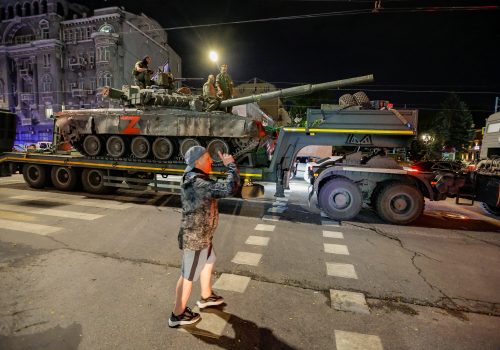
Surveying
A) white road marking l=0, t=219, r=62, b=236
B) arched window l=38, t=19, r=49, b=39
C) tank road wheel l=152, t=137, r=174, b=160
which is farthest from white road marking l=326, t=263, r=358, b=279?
arched window l=38, t=19, r=49, b=39

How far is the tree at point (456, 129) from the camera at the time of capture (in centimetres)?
5500

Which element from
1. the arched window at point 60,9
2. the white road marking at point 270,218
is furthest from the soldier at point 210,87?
the arched window at point 60,9

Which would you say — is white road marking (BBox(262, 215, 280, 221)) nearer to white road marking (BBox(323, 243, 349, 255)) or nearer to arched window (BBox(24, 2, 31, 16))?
white road marking (BBox(323, 243, 349, 255))

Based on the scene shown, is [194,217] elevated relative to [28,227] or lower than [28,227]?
elevated

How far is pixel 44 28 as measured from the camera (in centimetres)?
4656

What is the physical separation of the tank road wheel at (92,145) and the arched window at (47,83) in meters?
45.7

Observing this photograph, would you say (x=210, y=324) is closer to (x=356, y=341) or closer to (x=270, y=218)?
A: (x=356, y=341)

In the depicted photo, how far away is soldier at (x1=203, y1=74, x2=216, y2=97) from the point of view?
10.4 metres

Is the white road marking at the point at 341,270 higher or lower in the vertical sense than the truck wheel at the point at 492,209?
lower

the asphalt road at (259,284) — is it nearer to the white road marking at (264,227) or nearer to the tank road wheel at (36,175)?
the white road marking at (264,227)

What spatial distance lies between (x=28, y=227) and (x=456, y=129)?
67.7 metres

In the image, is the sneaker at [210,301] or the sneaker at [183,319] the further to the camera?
the sneaker at [210,301]

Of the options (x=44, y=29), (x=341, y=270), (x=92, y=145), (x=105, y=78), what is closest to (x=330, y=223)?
(x=341, y=270)

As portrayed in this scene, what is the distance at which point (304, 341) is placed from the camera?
293cm
